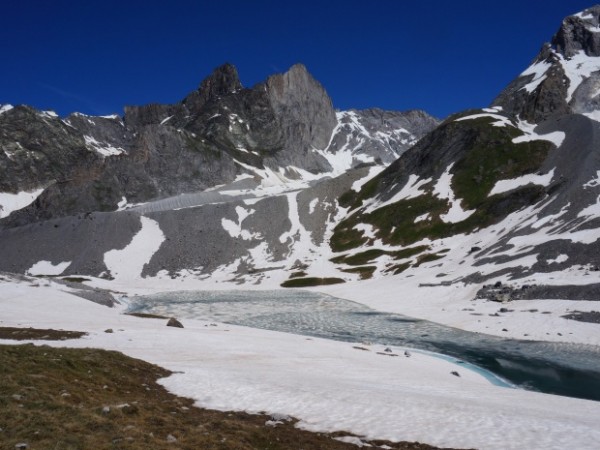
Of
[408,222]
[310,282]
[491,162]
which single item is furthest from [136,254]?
[491,162]

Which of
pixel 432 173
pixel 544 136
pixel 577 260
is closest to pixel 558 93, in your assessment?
pixel 544 136

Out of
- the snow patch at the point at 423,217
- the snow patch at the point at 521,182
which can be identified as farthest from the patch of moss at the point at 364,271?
the snow patch at the point at 521,182

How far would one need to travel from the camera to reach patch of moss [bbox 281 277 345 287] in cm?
11194

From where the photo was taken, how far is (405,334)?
53500mm

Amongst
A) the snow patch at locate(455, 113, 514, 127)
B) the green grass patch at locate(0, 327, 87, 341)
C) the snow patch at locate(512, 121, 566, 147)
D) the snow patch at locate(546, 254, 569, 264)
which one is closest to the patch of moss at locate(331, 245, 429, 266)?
the snow patch at locate(546, 254, 569, 264)

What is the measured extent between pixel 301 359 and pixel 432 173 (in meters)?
133

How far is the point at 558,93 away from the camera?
6791 inches

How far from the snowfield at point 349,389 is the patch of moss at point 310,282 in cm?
6650

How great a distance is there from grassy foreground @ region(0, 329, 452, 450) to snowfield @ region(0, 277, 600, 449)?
173 cm

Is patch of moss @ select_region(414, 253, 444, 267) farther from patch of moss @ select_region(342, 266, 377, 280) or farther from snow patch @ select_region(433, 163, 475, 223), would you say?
snow patch @ select_region(433, 163, 475, 223)

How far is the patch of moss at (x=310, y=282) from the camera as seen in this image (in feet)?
367

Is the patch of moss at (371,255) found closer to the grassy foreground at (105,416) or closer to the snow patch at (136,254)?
the snow patch at (136,254)

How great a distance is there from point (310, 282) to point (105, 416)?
98.4 metres

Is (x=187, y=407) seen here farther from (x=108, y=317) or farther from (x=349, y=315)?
(x=349, y=315)
